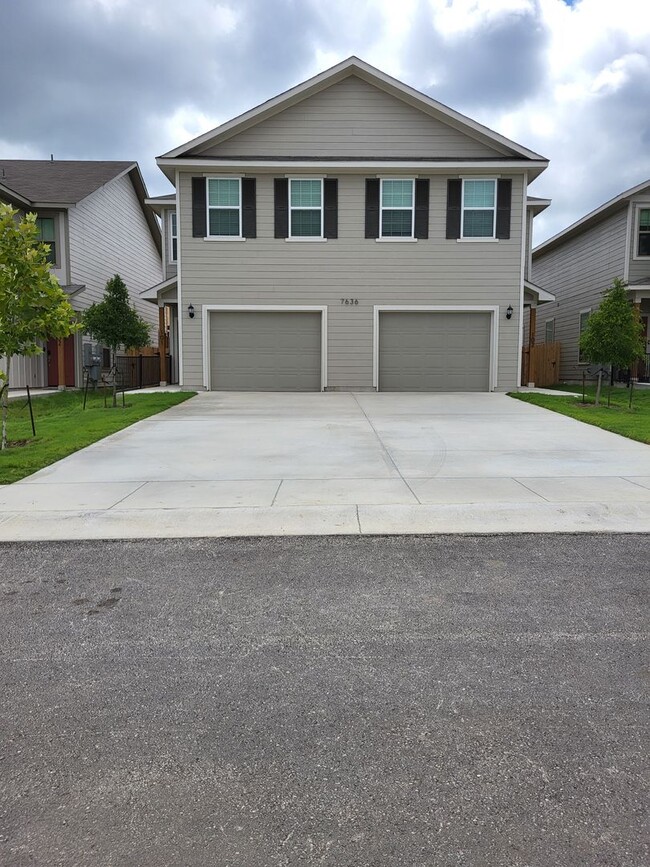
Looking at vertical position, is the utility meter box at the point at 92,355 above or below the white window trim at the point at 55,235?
below

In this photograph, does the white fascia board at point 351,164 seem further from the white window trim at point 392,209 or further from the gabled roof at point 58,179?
A: the gabled roof at point 58,179

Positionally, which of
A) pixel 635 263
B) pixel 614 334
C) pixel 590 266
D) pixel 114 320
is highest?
pixel 590 266

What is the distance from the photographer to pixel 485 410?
1434 centimetres

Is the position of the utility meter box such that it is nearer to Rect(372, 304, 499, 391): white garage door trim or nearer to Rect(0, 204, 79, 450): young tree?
Rect(372, 304, 499, 391): white garage door trim

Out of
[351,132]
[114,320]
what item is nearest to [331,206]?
[351,132]

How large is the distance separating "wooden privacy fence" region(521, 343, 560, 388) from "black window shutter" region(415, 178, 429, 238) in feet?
18.5

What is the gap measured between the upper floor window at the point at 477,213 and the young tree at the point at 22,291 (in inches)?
482

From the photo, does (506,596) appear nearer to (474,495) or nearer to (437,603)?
(437,603)

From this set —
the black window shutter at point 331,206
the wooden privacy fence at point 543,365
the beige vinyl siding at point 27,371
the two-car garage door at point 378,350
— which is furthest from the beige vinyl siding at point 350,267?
the beige vinyl siding at point 27,371

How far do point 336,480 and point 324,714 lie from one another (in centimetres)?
477

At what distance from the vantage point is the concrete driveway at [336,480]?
5.93 m

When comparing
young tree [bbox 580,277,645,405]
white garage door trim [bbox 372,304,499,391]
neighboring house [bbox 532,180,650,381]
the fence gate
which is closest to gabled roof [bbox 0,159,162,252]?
the fence gate

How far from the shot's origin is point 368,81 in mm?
18312

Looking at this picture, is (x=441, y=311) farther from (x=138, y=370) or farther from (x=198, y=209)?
(x=138, y=370)
